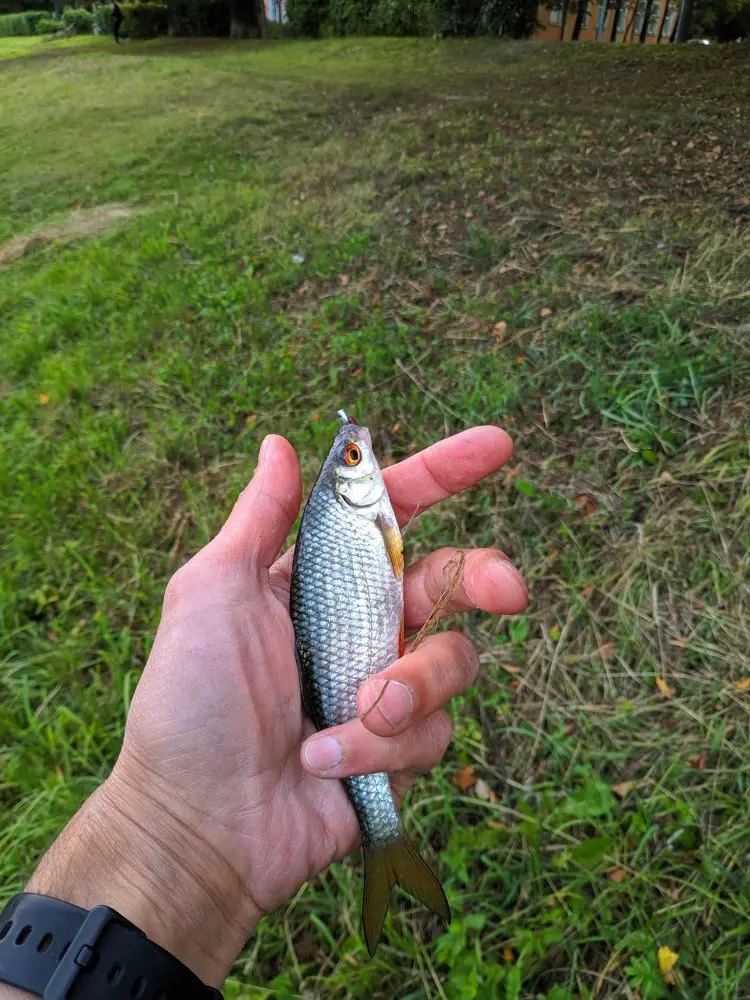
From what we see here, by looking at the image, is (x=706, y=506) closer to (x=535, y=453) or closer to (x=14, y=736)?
(x=535, y=453)

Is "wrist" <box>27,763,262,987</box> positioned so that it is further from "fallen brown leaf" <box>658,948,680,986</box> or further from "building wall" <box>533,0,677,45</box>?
"building wall" <box>533,0,677,45</box>

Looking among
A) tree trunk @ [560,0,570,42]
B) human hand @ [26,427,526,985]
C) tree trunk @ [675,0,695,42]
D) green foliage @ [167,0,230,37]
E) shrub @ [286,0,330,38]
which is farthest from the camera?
green foliage @ [167,0,230,37]

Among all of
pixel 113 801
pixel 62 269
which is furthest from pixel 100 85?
pixel 113 801

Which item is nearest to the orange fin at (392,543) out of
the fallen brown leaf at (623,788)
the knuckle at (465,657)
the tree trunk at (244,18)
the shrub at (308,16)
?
the knuckle at (465,657)

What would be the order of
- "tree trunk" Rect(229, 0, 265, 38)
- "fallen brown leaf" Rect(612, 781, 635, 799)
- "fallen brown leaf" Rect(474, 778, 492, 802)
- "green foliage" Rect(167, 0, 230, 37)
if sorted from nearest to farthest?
"fallen brown leaf" Rect(612, 781, 635, 799)
"fallen brown leaf" Rect(474, 778, 492, 802)
"tree trunk" Rect(229, 0, 265, 38)
"green foliage" Rect(167, 0, 230, 37)

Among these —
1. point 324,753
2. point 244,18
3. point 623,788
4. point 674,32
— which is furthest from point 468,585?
point 244,18

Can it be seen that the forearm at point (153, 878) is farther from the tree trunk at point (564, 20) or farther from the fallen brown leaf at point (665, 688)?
the tree trunk at point (564, 20)

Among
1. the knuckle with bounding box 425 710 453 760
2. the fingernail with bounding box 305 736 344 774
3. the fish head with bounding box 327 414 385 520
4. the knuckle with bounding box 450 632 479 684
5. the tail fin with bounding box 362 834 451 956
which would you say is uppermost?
the fish head with bounding box 327 414 385 520

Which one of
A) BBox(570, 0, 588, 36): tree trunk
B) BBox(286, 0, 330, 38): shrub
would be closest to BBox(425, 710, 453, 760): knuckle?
BBox(570, 0, 588, 36): tree trunk
